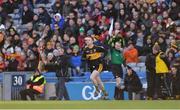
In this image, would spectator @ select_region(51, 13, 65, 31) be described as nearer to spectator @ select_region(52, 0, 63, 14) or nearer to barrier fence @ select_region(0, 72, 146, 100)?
spectator @ select_region(52, 0, 63, 14)

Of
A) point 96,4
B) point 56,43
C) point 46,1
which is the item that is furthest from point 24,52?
point 46,1

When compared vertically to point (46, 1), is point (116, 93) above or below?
below

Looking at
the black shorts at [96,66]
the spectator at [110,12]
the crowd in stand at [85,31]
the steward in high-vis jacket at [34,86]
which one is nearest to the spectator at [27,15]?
the crowd in stand at [85,31]

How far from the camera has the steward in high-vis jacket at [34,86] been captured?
1441 centimetres

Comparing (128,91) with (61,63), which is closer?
(128,91)

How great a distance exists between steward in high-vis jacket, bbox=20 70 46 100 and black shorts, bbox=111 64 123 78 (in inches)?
73.6

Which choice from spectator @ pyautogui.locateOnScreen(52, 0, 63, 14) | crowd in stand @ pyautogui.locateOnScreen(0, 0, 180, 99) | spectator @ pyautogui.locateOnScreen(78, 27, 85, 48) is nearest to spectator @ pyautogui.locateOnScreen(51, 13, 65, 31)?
crowd in stand @ pyautogui.locateOnScreen(0, 0, 180, 99)

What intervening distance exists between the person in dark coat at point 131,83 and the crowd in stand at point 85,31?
989 mm

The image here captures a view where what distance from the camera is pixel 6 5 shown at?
64.4ft

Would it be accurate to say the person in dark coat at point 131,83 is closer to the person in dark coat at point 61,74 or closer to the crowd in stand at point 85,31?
the crowd in stand at point 85,31

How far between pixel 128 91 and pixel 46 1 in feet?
24.2

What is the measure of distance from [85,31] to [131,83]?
11.8 feet

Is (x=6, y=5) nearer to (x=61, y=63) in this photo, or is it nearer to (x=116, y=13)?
(x=116, y=13)

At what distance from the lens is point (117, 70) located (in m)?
14.8
